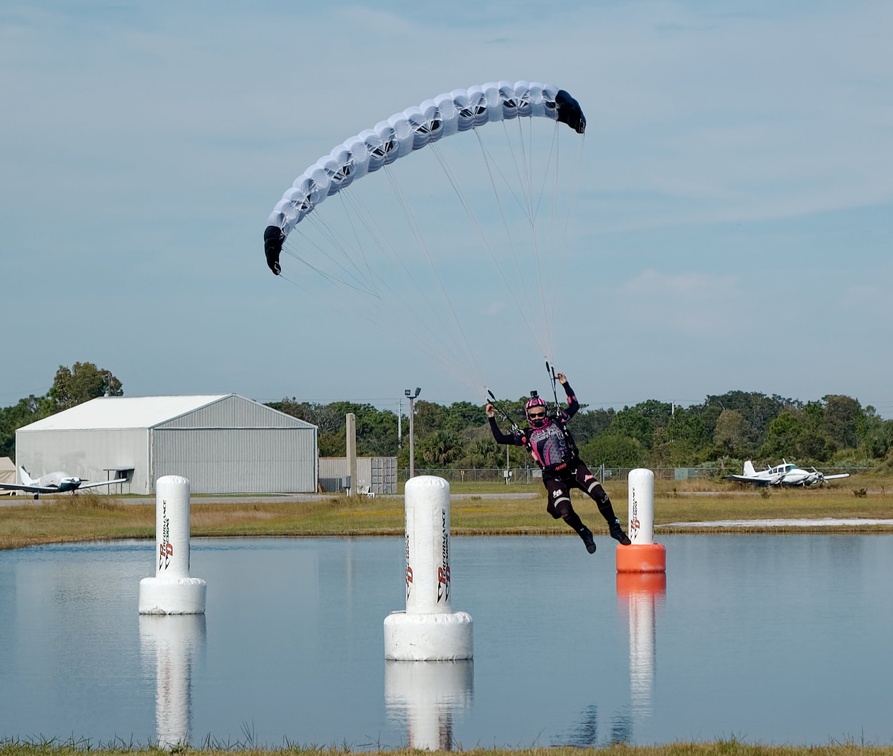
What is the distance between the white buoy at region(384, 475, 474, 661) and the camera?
48.9 ft

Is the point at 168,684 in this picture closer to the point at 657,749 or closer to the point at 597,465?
the point at 657,749

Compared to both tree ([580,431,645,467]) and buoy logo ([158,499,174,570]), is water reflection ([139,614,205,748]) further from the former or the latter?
tree ([580,431,645,467])

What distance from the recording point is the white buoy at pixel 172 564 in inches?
770

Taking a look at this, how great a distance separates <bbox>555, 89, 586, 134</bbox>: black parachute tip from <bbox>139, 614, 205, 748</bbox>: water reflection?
9.76m

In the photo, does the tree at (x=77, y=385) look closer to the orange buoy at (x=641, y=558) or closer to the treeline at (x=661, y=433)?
the treeline at (x=661, y=433)

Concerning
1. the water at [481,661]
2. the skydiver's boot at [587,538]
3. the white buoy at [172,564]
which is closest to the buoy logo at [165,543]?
the white buoy at [172,564]

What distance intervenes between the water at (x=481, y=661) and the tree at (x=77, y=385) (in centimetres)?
11992

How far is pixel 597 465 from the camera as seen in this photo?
101750mm

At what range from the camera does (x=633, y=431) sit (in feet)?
436

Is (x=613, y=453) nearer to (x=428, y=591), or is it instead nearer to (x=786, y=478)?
(x=786, y=478)

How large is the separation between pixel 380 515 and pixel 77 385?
101 metres

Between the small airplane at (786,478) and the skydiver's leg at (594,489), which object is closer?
the skydiver's leg at (594,489)

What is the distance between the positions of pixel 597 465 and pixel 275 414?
27.4 metres

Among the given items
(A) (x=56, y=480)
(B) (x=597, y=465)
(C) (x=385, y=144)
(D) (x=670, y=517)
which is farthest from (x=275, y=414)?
(C) (x=385, y=144)
